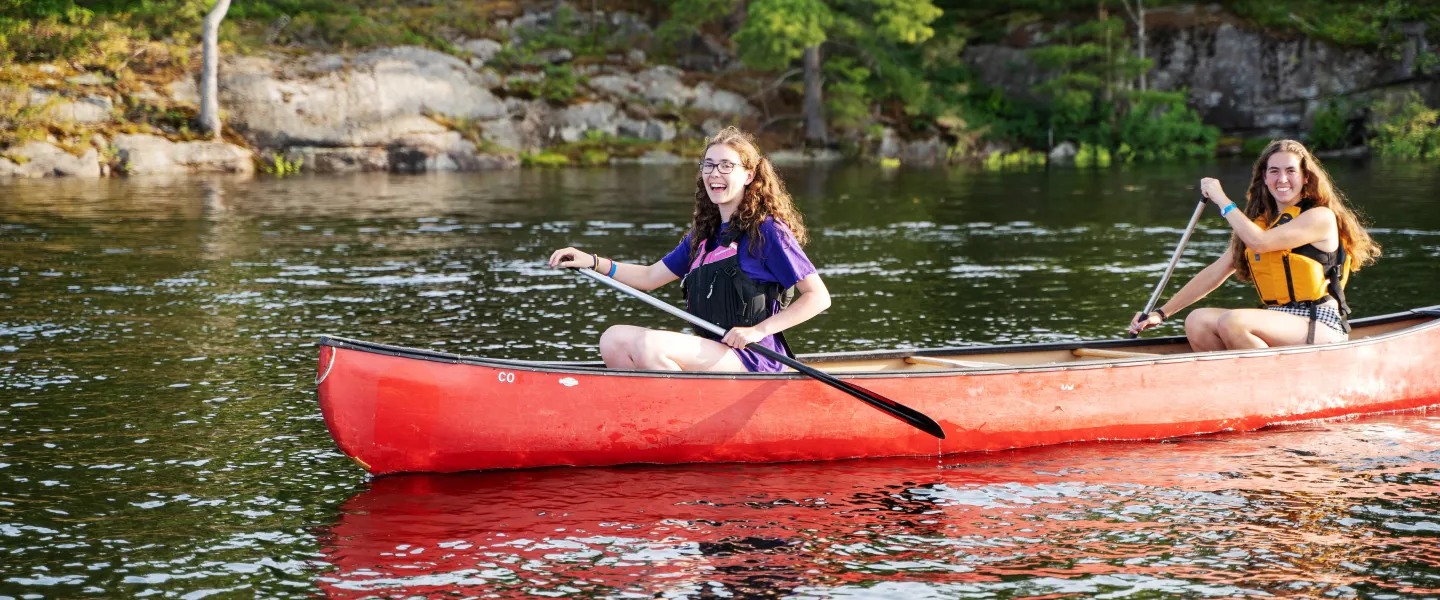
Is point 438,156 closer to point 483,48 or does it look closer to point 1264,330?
point 483,48

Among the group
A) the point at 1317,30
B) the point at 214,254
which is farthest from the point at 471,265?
the point at 1317,30

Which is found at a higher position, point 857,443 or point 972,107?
point 972,107

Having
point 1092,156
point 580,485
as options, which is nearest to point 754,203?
point 580,485

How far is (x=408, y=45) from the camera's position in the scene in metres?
33.8

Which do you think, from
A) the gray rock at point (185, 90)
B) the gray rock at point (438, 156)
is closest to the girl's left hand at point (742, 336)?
the gray rock at point (438, 156)

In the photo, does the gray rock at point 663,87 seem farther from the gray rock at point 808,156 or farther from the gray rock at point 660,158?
the gray rock at point 808,156

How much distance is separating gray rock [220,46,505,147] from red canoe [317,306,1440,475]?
25.6 metres

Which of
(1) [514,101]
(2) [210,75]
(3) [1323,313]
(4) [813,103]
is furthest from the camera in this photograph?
(4) [813,103]

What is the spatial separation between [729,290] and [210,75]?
25.6 m

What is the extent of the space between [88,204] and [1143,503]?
60.5ft

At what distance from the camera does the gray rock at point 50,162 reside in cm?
2747

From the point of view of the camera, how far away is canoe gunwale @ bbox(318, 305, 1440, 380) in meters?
6.42

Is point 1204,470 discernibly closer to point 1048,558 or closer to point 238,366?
point 1048,558

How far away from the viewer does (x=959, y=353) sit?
7.96 meters
